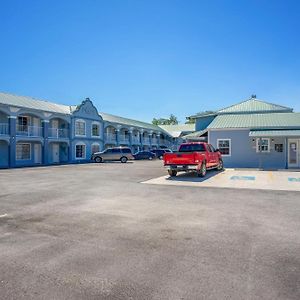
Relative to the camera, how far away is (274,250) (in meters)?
4.93

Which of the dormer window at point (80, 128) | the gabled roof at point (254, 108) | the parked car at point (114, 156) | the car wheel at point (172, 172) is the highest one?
the gabled roof at point (254, 108)

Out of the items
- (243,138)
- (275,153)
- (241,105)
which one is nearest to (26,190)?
(243,138)

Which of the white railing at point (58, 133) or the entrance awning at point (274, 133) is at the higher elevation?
the white railing at point (58, 133)

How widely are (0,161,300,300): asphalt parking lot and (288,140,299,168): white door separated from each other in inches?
585

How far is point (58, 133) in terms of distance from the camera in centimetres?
3469

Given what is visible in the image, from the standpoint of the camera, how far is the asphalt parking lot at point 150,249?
360 centimetres

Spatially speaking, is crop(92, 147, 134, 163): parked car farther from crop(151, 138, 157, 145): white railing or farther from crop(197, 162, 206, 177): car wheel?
crop(151, 138, 157, 145): white railing

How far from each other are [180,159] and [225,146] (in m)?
9.43

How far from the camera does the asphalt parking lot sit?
360cm

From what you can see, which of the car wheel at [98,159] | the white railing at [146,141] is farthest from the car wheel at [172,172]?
the white railing at [146,141]

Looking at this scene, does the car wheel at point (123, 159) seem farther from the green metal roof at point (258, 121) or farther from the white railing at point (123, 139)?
the green metal roof at point (258, 121)

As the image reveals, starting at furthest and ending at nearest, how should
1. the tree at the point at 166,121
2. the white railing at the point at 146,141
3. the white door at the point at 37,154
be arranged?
the tree at the point at 166,121, the white railing at the point at 146,141, the white door at the point at 37,154

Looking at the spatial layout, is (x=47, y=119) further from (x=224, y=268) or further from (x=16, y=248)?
(x=224, y=268)

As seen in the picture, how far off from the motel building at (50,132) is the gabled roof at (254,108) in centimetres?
1933
